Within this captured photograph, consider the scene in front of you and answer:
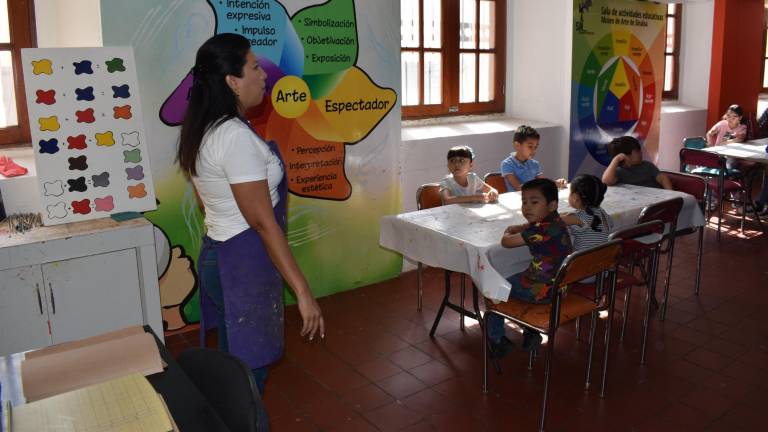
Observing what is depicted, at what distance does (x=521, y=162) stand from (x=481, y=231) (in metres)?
1.48

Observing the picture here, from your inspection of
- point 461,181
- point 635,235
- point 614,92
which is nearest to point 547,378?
point 635,235

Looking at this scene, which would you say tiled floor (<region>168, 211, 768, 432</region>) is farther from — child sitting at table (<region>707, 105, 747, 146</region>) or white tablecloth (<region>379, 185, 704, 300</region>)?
child sitting at table (<region>707, 105, 747, 146</region>)

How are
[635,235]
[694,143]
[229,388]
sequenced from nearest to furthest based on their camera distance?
[229,388], [635,235], [694,143]

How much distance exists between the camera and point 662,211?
137 inches

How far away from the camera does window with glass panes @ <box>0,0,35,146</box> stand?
3611 millimetres

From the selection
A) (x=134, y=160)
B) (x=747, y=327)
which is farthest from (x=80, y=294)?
(x=747, y=327)

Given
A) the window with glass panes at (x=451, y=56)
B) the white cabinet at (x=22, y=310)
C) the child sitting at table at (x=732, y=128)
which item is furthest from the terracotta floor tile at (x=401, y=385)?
the child sitting at table at (x=732, y=128)

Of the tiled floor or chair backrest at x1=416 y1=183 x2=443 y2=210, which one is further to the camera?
chair backrest at x1=416 y1=183 x2=443 y2=210

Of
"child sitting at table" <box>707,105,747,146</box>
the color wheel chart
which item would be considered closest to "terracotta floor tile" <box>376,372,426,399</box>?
the color wheel chart

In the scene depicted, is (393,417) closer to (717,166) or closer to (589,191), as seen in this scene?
(589,191)

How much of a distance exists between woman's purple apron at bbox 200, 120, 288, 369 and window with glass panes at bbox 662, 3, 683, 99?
7560mm

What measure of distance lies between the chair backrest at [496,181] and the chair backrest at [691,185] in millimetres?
1119

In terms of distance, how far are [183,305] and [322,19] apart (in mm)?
2018

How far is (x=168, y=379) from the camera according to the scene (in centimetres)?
140
